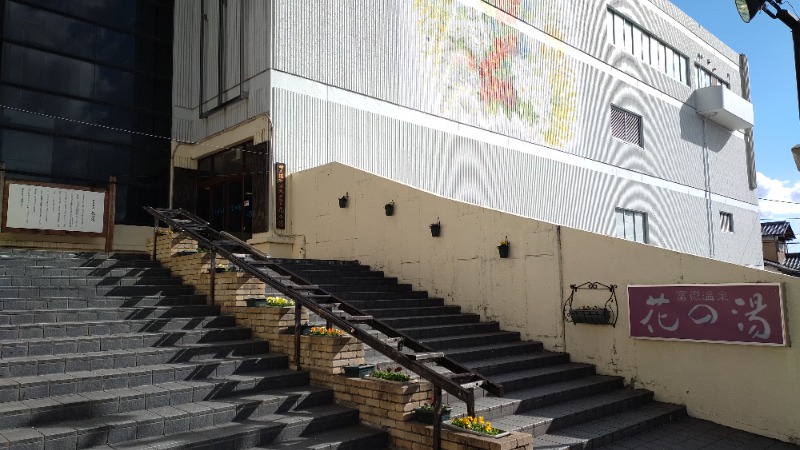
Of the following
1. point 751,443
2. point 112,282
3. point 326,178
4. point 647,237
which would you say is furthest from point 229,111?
point 647,237

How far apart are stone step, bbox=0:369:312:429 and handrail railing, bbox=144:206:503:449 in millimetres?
600

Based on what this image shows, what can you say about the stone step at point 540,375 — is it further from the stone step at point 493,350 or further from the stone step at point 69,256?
the stone step at point 69,256

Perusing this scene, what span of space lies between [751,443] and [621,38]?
20.2 metres

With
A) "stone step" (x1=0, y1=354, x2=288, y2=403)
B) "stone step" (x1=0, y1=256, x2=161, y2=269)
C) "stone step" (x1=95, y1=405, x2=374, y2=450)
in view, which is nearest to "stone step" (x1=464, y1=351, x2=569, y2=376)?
"stone step" (x1=95, y1=405, x2=374, y2=450)

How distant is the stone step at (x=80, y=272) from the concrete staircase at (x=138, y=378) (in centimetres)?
3

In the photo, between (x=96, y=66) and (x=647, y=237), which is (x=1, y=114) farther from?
(x=647, y=237)

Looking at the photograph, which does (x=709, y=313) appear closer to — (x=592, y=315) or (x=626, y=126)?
(x=592, y=315)

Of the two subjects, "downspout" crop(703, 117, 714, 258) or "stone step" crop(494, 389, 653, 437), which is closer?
"stone step" crop(494, 389, 653, 437)

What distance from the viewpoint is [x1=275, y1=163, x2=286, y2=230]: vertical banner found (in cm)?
1325

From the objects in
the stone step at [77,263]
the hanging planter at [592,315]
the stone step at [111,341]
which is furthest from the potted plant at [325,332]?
the stone step at [77,263]

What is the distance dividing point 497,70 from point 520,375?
42.6 ft

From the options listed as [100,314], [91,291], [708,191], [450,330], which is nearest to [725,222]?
[708,191]

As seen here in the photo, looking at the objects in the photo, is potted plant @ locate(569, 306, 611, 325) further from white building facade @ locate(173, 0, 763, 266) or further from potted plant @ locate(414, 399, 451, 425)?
white building facade @ locate(173, 0, 763, 266)

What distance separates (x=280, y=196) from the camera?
13.3 meters
